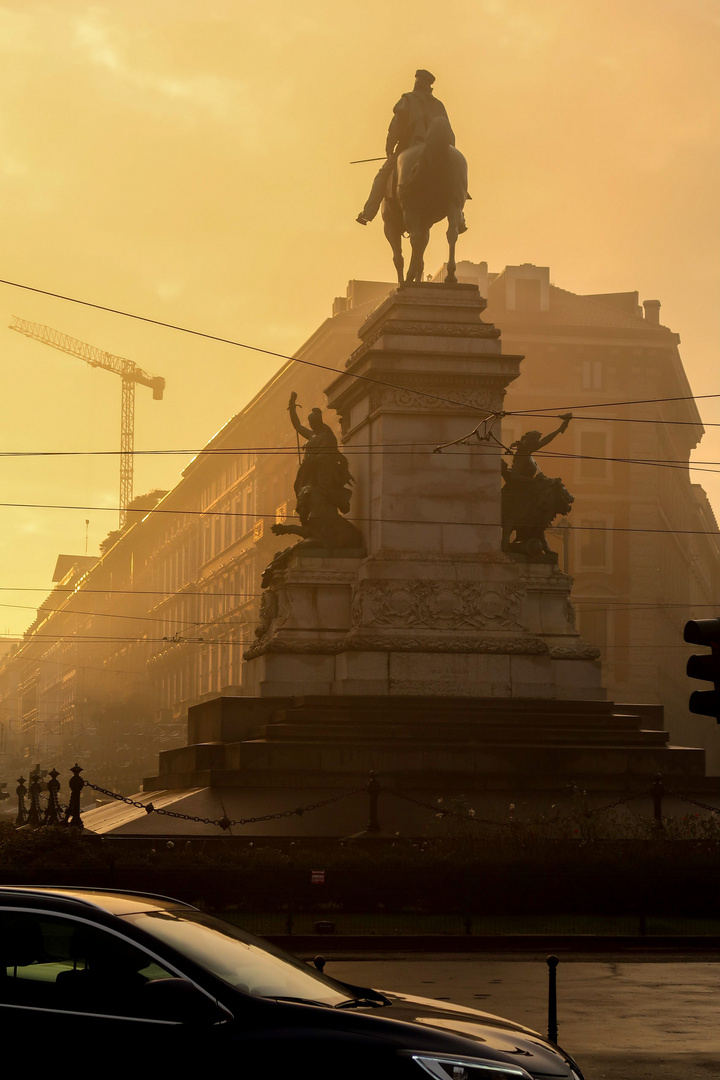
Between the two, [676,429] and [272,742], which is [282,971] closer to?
[272,742]

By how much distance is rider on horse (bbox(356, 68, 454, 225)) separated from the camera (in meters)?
32.3

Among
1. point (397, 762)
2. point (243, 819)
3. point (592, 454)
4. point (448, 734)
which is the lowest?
point (243, 819)

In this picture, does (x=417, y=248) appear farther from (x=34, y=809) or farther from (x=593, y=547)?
(x=593, y=547)

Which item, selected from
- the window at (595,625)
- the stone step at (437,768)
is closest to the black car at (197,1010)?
the stone step at (437,768)

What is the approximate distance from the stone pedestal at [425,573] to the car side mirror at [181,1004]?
2161 cm

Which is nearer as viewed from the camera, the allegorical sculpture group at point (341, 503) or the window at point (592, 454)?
the allegorical sculpture group at point (341, 503)

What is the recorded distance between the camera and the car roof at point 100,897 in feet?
23.9

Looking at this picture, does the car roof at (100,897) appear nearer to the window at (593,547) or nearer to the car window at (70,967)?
the car window at (70,967)

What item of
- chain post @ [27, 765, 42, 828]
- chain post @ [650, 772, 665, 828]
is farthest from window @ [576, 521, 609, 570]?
chain post @ [650, 772, 665, 828]

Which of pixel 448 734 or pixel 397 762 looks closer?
pixel 397 762

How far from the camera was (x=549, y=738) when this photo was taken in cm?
2709

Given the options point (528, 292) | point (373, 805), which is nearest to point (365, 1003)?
point (373, 805)

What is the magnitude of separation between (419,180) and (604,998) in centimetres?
2130

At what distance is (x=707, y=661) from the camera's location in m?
9.28
